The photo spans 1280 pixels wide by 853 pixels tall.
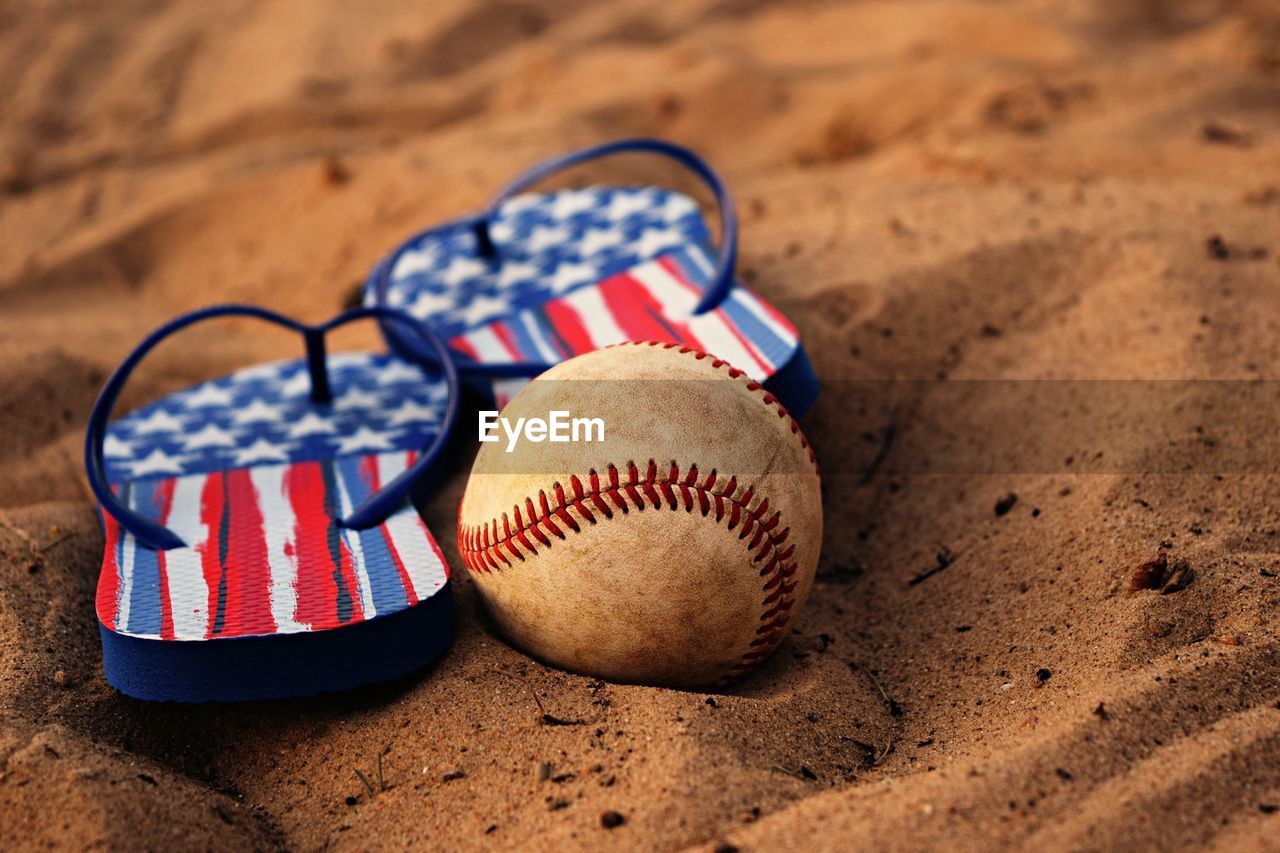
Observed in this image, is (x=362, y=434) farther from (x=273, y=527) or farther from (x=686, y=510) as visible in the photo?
(x=686, y=510)

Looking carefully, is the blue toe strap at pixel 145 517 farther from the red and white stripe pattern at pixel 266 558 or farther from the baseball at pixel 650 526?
the baseball at pixel 650 526

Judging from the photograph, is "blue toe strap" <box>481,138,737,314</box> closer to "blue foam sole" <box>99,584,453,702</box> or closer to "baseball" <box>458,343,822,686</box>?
"baseball" <box>458,343,822,686</box>

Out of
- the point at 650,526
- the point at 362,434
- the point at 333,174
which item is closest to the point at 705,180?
the point at 362,434

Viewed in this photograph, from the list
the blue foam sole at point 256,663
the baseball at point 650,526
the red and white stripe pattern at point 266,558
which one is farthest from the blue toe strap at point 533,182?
the blue foam sole at point 256,663

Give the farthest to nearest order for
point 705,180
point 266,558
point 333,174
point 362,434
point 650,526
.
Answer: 1. point 333,174
2. point 705,180
3. point 362,434
4. point 266,558
5. point 650,526

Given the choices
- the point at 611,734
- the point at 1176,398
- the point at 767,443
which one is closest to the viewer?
the point at 611,734

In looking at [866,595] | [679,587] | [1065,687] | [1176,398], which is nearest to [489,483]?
[679,587]

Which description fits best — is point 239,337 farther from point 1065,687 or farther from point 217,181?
point 1065,687
